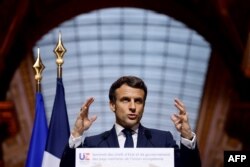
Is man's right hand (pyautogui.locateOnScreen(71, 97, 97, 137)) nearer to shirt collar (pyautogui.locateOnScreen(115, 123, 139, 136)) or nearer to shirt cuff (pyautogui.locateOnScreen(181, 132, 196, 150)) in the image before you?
shirt collar (pyautogui.locateOnScreen(115, 123, 139, 136))

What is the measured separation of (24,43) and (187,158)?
62.6 ft

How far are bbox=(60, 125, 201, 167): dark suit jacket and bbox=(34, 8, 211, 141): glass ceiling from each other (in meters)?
22.6

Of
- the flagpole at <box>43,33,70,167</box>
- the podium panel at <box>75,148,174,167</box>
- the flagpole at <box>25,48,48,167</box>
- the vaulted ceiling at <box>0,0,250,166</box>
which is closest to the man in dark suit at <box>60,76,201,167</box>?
the podium panel at <box>75,148,174,167</box>

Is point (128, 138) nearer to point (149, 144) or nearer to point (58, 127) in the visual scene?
point (149, 144)

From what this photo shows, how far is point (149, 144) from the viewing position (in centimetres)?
557

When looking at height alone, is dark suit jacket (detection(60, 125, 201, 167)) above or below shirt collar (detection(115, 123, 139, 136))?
below

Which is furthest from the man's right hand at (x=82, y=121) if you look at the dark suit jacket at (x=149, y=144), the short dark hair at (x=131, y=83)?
the short dark hair at (x=131, y=83)

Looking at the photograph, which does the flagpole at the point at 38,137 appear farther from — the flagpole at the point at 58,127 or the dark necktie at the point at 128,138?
the dark necktie at the point at 128,138

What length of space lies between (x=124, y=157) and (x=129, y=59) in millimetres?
27528

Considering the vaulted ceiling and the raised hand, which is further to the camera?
the vaulted ceiling

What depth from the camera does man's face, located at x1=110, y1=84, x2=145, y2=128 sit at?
17.9 ft

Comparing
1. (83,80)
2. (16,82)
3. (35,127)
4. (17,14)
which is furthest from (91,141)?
(83,80)

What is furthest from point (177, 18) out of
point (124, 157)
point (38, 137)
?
point (124, 157)

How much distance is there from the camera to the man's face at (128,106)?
546 cm
